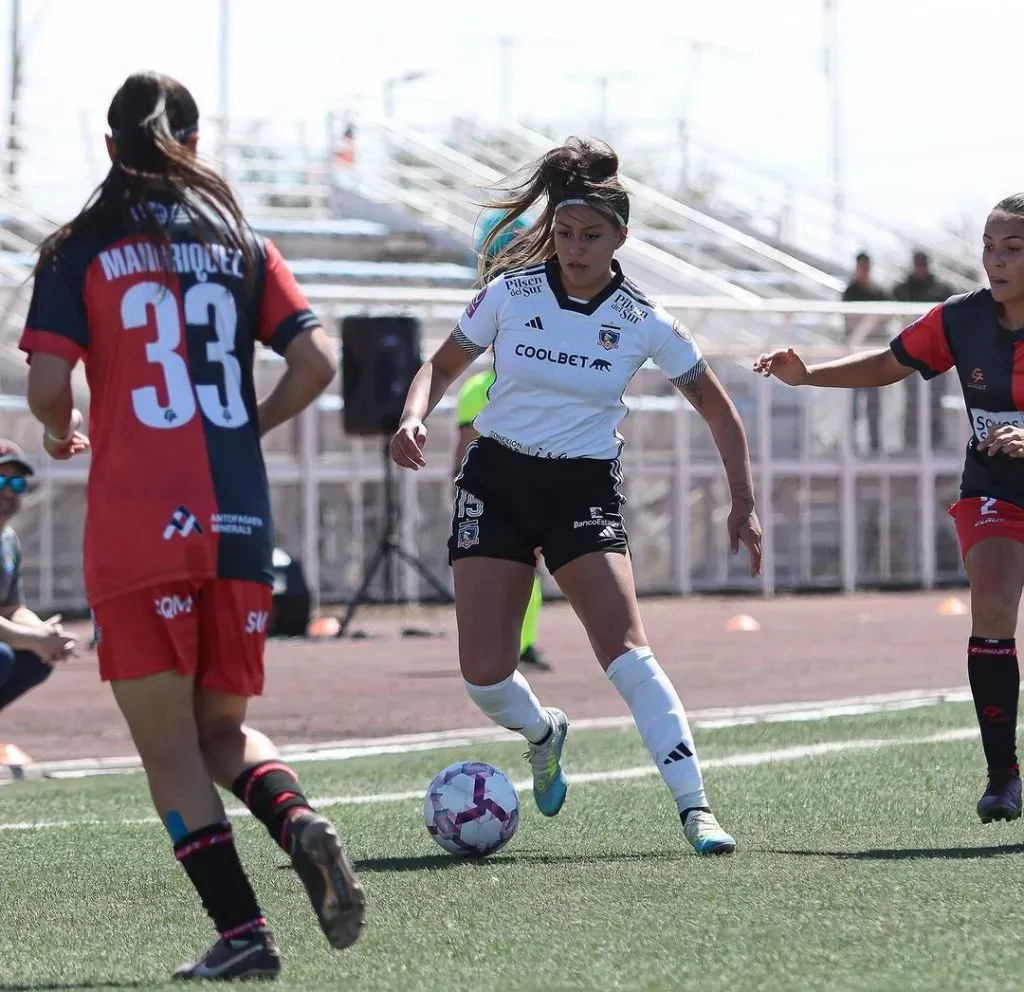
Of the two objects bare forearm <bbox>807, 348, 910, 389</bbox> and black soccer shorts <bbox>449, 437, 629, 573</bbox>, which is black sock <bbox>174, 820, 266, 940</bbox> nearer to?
black soccer shorts <bbox>449, 437, 629, 573</bbox>

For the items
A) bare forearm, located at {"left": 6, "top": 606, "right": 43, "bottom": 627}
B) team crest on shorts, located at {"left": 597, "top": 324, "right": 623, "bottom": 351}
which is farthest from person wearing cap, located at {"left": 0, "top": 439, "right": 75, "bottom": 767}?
Answer: team crest on shorts, located at {"left": 597, "top": 324, "right": 623, "bottom": 351}

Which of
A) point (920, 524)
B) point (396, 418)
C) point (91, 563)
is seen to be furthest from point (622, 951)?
point (920, 524)

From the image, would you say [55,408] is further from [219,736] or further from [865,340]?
[865,340]

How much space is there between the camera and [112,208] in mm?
4484

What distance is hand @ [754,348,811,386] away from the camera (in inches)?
269

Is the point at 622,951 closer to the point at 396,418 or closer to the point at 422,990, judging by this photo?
the point at 422,990

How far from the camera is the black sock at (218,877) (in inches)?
174

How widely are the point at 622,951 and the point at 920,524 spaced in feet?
→ 69.7

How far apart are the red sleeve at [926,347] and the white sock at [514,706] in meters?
1.66

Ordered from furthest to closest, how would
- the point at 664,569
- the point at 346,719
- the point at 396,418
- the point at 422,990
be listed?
the point at 664,569 < the point at 396,418 < the point at 346,719 < the point at 422,990

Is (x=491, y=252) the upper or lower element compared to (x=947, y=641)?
upper

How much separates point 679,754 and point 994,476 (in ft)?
4.54

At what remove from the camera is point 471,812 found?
20.6 ft

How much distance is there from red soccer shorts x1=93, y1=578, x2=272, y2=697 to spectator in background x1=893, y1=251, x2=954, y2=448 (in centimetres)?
2085
